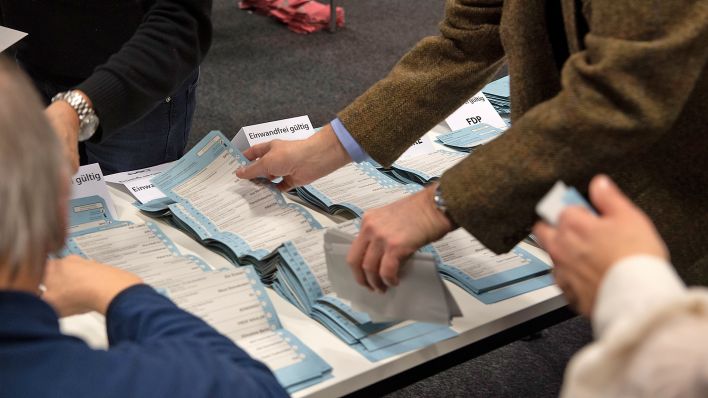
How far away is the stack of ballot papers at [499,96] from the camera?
2.27 m

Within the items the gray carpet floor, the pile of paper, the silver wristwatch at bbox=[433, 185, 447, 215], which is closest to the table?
the silver wristwatch at bbox=[433, 185, 447, 215]

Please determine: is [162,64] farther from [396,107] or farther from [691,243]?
[691,243]

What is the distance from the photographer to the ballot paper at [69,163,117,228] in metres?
1.65

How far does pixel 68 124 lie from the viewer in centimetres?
154

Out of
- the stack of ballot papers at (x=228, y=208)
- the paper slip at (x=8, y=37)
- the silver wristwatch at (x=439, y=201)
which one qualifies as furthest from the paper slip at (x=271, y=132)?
the silver wristwatch at (x=439, y=201)

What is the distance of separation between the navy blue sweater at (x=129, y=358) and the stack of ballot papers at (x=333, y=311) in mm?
254

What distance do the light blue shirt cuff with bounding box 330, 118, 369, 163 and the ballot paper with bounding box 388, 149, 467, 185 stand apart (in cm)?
25

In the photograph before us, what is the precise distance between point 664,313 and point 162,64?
1196 millimetres

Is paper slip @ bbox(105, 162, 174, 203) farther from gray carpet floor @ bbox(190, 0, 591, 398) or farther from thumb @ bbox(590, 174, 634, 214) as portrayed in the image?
gray carpet floor @ bbox(190, 0, 591, 398)

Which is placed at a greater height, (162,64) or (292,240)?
(162,64)

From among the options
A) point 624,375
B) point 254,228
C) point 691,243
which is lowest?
point 254,228

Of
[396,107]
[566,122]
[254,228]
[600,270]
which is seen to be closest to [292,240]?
[254,228]

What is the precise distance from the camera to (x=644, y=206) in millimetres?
1244

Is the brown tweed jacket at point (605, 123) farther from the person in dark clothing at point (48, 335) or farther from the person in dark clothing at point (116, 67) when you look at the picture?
the person in dark clothing at point (116, 67)
